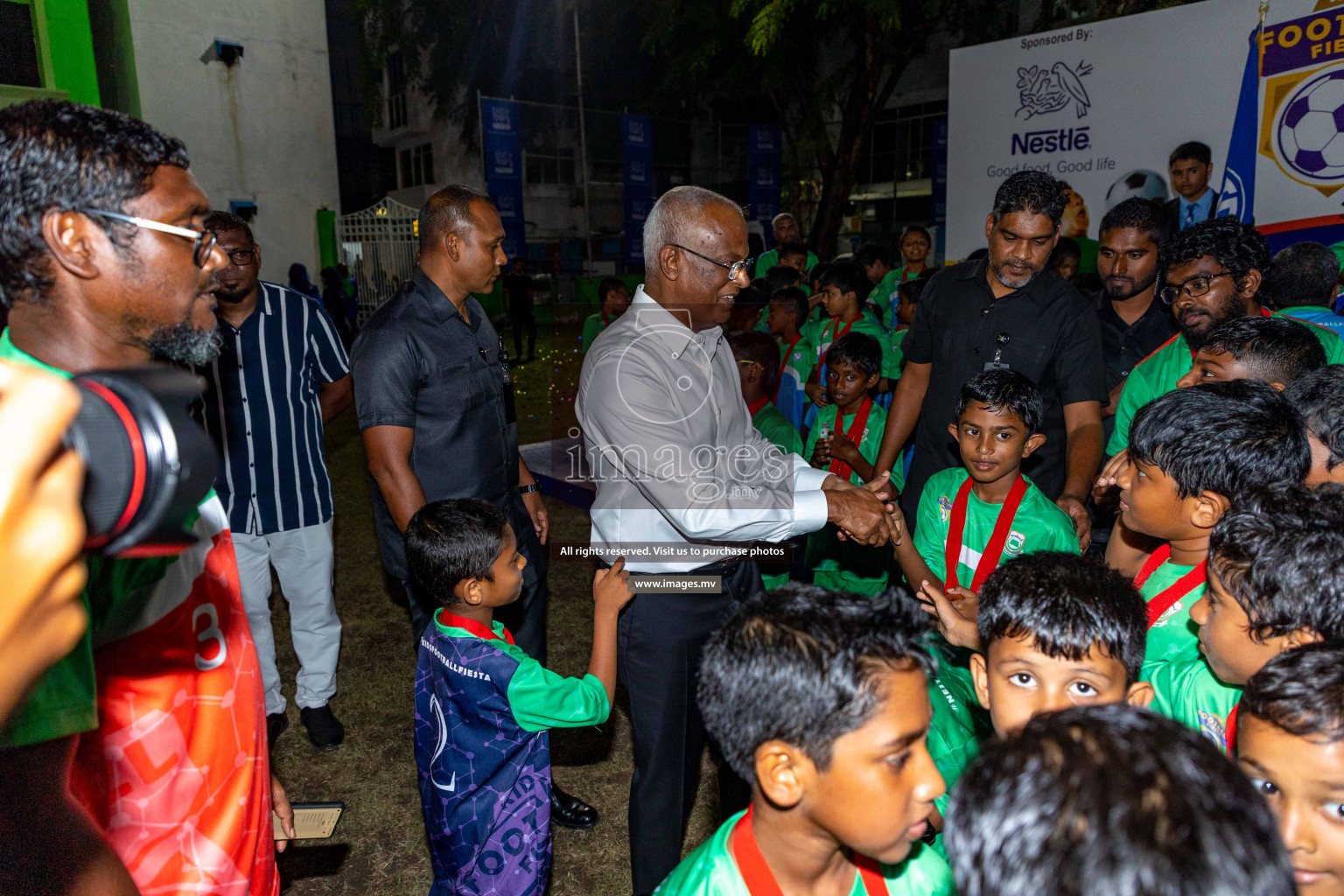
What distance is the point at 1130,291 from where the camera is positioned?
4109 millimetres

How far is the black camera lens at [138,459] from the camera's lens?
2.53ft

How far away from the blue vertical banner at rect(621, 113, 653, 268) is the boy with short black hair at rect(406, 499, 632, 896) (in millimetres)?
15055

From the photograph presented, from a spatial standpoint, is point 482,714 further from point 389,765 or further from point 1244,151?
point 1244,151

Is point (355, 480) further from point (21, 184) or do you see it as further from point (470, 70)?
point (470, 70)

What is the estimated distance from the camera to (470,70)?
19.7m

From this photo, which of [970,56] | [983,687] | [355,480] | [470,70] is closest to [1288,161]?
[970,56]

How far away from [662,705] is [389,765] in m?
1.70

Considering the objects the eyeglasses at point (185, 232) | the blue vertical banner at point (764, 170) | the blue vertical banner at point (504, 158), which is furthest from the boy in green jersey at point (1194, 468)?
the blue vertical banner at point (764, 170)

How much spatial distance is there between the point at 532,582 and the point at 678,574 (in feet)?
3.26

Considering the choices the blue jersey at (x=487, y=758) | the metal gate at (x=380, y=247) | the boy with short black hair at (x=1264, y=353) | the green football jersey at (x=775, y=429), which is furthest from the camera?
the metal gate at (x=380, y=247)

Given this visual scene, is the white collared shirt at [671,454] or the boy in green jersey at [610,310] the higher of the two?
the boy in green jersey at [610,310]

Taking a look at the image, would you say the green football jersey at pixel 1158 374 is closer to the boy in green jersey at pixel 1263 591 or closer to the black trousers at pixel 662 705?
the boy in green jersey at pixel 1263 591

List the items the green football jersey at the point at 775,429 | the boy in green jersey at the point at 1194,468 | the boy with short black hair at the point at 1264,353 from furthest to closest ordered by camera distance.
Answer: the green football jersey at the point at 775,429, the boy with short black hair at the point at 1264,353, the boy in green jersey at the point at 1194,468

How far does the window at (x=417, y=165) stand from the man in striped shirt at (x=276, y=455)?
28.2 meters
